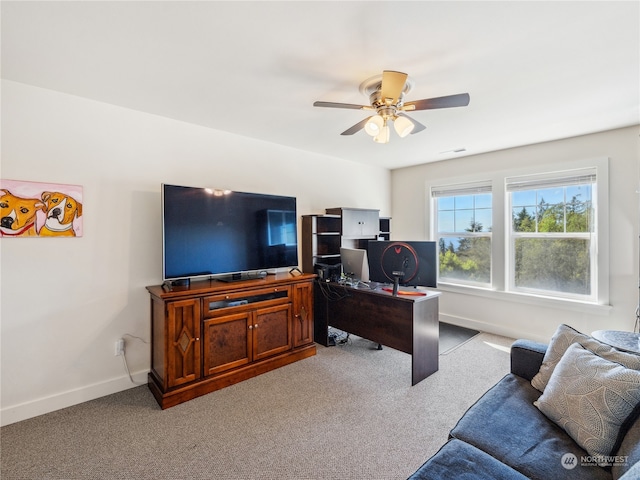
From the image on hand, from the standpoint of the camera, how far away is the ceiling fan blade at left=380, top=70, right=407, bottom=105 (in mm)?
1697

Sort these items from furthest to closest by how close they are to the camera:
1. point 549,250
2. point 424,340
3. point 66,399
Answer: point 549,250 → point 424,340 → point 66,399

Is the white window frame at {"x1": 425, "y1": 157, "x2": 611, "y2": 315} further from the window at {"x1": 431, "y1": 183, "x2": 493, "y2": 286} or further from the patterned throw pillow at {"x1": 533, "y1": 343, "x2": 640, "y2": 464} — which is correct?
the patterned throw pillow at {"x1": 533, "y1": 343, "x2": 640, "y2": 464}

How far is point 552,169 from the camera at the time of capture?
3.55 metres

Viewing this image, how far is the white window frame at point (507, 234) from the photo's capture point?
320 centimetres

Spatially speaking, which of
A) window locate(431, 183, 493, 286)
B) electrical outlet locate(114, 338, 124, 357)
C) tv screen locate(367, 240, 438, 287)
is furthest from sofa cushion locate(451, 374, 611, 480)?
window locate(431, 183, 493, 286)

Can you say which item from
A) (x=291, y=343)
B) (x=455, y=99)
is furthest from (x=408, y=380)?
(x=455, y=99)

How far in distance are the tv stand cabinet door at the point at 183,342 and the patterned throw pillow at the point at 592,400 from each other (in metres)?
2.38

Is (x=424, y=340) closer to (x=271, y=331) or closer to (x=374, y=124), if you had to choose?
(x=271, y=331)

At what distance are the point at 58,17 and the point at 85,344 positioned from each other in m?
2.30

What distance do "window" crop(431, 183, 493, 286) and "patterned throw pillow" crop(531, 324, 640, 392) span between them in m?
2.61

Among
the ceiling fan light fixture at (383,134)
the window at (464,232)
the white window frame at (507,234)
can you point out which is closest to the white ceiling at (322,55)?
the ceiling fan light fixture at (383,134)

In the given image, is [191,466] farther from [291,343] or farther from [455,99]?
[455,99]

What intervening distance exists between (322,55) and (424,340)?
250 cm

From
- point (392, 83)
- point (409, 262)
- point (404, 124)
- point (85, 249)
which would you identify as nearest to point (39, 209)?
point (85, 249)
